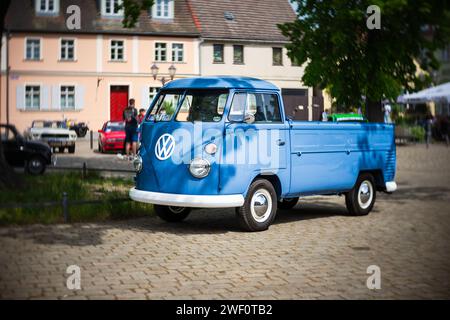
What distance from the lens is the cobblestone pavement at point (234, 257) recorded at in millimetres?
6613

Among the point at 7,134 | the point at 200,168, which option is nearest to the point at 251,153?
the point at 200,168

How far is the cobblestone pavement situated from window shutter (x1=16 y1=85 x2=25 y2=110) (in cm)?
3425

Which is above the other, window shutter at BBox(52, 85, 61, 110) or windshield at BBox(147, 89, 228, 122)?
window shutter at BBox(52, 85, 61, 110)

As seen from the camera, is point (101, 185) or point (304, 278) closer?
point (304, 278)

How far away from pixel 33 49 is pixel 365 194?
36627 millimetres

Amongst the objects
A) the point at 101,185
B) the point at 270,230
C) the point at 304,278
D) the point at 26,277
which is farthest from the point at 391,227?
the point at 101,185

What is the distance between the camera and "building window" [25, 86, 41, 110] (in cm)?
4484

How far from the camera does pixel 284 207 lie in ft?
44.4

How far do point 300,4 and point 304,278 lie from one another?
7.77 metres

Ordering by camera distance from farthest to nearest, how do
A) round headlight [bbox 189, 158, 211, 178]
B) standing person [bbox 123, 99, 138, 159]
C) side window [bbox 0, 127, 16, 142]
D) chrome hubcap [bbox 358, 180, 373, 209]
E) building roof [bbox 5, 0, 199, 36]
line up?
building roof [bbox 5, 0, 199, 36] → standing person [bbox 123, 99, 138, 159] → side window [bbox 0, 127, 16, 142] → chrome hubcap [bbox 358, 180, 373, 209] → round headlight [bbox 189, 158, 211, 178]

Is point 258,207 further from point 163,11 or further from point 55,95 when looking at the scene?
point 163,11

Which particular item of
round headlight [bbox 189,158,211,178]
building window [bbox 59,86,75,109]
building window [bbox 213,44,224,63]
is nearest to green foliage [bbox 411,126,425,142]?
building window [bbox 213,44,224,63]

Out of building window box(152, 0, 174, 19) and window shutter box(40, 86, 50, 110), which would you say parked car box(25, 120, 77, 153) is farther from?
building window box(152, 0, 174, 19)
